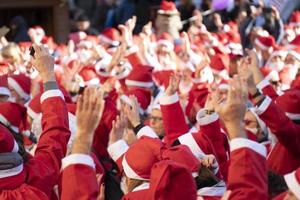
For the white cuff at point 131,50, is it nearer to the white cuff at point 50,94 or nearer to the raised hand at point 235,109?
the white cuff at point 50,94

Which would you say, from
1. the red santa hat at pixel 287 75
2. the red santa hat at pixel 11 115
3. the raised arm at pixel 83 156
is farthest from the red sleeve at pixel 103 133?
the raised arm at pixel 83 156

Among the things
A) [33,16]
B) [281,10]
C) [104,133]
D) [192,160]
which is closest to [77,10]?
[33,16]

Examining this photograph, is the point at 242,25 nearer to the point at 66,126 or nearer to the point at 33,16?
the point at 33,16

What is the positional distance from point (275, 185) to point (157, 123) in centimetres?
299

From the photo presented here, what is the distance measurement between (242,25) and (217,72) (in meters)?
4.63

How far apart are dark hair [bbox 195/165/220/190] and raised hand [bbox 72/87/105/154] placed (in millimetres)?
1091

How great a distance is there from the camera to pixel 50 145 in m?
5.82

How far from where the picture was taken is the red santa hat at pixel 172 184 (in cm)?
514

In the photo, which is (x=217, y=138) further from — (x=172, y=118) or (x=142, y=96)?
(x=142, y=96)

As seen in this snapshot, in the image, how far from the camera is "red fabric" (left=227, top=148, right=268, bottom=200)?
15.9 ft

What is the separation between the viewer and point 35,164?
5598 millimetres

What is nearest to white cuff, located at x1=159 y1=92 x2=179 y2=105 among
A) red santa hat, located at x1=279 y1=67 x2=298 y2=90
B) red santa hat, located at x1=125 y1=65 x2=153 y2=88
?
red santa hat, located at x1=125 y1=65 x2=153 y2=88

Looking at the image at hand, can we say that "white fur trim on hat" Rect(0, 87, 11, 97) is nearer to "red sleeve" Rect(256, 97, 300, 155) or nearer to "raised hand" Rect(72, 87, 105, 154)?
"red sleeve" Rect(256, 97, 300, 155)

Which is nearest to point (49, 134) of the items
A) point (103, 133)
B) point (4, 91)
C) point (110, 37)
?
point (103, 133)
